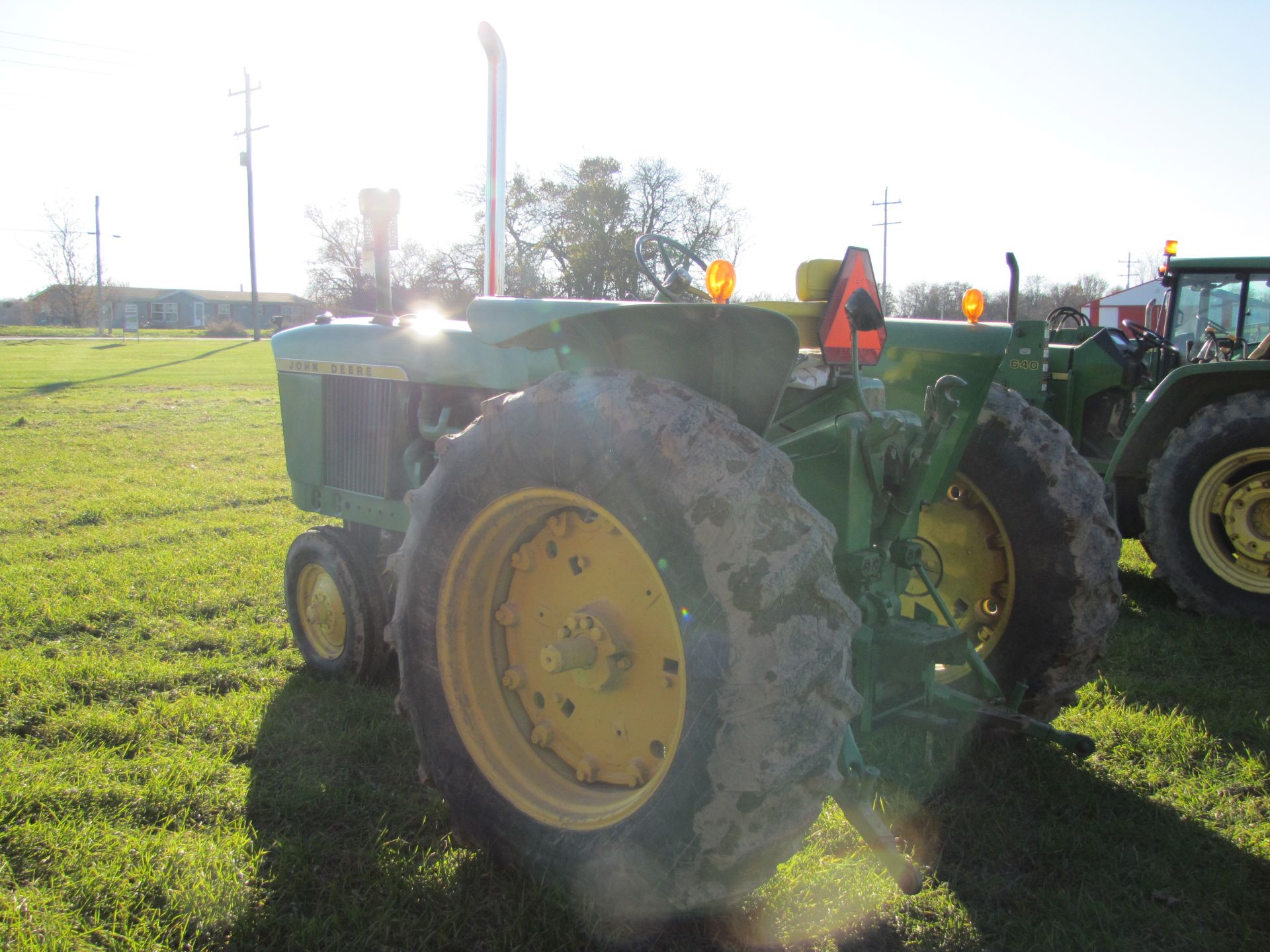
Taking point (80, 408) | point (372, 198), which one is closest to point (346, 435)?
point (372, 198)

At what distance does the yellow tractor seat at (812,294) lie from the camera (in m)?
2.51

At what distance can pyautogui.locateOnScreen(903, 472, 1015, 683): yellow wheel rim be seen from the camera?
124 inches

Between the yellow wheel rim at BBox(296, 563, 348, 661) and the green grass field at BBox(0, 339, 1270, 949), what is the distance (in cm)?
16

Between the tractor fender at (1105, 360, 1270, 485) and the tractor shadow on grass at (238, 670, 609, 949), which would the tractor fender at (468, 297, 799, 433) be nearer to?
the tractor shadow on grass at (238, 670, 609, 949)

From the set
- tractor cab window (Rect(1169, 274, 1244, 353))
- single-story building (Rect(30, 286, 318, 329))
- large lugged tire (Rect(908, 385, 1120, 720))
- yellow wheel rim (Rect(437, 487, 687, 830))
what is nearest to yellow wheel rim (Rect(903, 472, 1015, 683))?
large lugged tire (Rect(908, 385, 1120, 720))

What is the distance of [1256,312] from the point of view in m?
6.70

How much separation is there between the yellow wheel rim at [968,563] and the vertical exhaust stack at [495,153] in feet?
5.95

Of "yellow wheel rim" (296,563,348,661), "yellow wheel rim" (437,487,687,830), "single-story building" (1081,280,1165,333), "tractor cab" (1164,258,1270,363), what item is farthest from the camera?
"single-story building" (1081,280,1165,333)

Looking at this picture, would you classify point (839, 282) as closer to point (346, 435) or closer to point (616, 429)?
point (616, 429)

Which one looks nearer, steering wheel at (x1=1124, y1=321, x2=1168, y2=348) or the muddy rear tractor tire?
the muddy rear tractor tire

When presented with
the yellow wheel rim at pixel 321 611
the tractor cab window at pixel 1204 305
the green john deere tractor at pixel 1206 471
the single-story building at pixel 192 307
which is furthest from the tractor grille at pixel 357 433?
the single-story building at pixel 192 307

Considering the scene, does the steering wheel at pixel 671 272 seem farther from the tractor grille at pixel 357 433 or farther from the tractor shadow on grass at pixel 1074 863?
the tractor shadow on grass at pixel 1074 863

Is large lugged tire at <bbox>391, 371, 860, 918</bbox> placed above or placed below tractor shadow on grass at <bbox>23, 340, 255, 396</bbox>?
above

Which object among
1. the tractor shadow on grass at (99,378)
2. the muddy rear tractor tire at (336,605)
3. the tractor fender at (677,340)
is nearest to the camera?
the tractor fender at (677,340)
